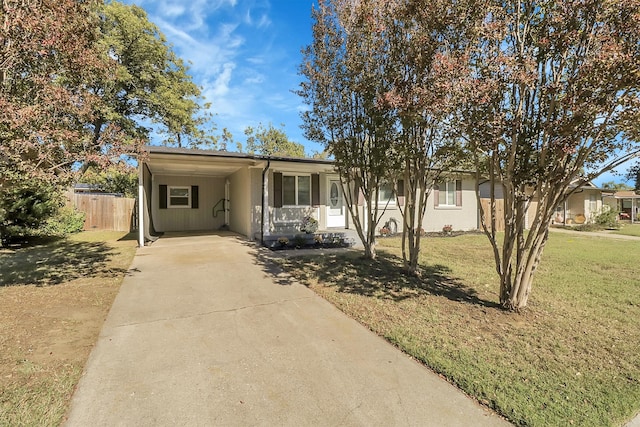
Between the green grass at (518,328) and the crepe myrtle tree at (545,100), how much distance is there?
80 centimetres

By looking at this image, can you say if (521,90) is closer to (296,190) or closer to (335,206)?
(296,190)

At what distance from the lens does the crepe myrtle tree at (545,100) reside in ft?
10.7

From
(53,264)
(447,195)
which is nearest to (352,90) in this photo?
(53,264)

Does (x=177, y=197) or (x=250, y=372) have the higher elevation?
(x=177, y=197)

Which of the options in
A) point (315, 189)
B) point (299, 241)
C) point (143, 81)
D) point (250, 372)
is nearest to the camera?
point (250, 372)

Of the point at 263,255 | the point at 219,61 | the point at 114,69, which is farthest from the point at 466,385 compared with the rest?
the point at 219,61

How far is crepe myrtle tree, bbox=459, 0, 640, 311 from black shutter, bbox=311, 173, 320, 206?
7.90 meters

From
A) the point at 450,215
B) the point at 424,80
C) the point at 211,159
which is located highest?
the point at 424,80

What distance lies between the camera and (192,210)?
14.5 meters

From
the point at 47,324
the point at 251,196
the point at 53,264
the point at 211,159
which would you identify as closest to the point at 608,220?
the point at 251,196

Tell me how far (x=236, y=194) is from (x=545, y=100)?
11.2 meters

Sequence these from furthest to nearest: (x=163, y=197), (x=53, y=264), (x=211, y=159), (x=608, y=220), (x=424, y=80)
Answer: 1. (x=608, y=220)
2. (x=163, y=197)
3. (x=211, y=159)
4. (x=53, y=264)
5. (x=424, y=80)

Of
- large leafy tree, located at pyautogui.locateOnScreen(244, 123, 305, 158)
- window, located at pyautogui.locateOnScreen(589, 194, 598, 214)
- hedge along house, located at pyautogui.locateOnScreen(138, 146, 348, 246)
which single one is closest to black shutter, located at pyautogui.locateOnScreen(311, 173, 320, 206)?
hedge along house, located at pyautogui.locateOnScreen(138, 146, 348, 246)

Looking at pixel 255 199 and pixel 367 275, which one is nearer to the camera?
pixel 367 275
